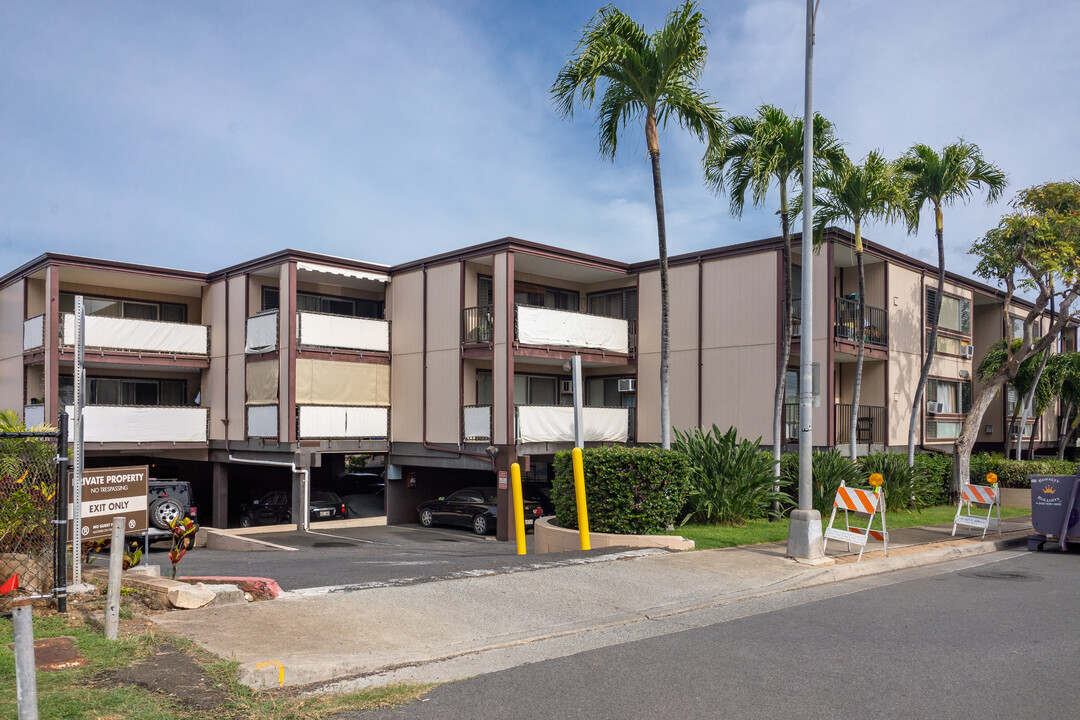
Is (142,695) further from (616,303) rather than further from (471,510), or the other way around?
(616,303)

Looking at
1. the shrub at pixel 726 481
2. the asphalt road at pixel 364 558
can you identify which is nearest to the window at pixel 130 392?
the asphalt road at pixel 364 558

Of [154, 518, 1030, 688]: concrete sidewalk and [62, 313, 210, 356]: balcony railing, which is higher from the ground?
[62, 313, 210, 356]: balcony railing

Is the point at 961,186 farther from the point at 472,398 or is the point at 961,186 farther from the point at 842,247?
the point at 472,398

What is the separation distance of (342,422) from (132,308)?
359 inches

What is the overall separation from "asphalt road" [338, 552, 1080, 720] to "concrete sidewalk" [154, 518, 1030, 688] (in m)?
0.83

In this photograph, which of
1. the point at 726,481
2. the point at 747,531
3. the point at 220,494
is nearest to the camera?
the point at 747,531

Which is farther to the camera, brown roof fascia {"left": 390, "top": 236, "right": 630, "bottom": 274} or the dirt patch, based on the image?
brown roof fascia {"left": 390, "top": 236, "right": 630, "bottom": 274}

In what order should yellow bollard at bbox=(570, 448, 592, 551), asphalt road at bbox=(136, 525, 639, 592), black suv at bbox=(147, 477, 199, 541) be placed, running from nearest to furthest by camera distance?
asphalt road at bbox=(136, 525, 639, 592), yellow bollard at bbox=(570, 448, 592, 551), black suv at bbox=(147, 477, 199, 541)

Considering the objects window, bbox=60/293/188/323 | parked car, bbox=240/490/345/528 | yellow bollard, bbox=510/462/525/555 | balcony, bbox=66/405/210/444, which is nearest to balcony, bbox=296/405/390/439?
parked car, bbox=240/490/345/528

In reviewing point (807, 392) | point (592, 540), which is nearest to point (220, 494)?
point (592, 540)

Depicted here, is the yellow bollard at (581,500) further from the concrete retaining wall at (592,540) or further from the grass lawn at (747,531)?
the grass lawn at (747,531)

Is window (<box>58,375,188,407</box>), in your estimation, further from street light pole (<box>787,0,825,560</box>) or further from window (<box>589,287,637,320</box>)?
street light pole (<box>787,0,825,560</box>)

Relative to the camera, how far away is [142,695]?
5.92 m

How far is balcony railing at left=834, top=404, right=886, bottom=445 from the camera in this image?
24.9 metres
